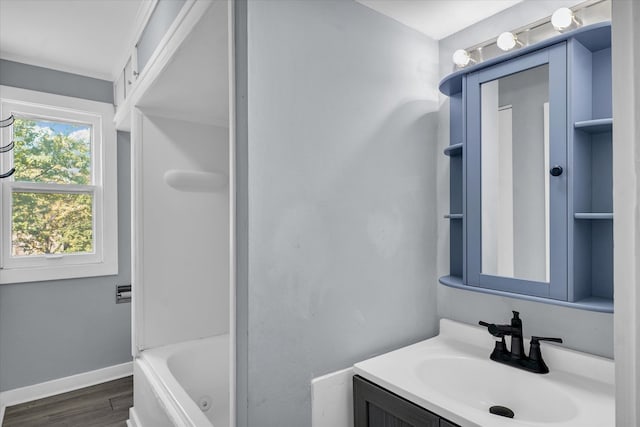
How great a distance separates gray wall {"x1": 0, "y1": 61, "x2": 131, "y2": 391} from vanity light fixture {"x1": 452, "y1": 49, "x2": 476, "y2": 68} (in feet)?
8.98

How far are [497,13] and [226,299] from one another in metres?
2.34

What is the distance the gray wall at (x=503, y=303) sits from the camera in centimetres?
131

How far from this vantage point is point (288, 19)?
1.25 m

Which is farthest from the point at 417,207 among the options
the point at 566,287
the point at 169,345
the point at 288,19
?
the point at 169,345

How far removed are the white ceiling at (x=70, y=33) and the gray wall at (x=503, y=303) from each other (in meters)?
1.69

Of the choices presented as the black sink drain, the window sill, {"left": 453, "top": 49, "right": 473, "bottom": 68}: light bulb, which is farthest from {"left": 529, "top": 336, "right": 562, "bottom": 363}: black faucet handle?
the window sill

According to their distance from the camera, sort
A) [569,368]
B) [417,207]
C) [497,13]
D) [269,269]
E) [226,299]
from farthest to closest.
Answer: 1. [226,299]
2. [417,207]
3. [497,13]
4. [569,368]
5. [269,269]

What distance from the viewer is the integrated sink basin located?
3.55 feet

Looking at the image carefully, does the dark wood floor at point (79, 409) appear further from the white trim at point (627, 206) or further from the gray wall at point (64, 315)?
the white trim at point (627, 206)

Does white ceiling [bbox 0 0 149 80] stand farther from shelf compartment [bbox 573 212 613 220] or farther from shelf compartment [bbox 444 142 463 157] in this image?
shelf compartment [bbox 573 212 613 220]

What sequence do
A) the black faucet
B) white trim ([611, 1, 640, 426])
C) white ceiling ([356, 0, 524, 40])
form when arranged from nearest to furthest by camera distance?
white trim ([611, 1, 640, 426]) < the black faucet < white ceiling ([356, 0, 524, 40])

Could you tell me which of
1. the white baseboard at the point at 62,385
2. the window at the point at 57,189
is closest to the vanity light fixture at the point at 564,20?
the window at the point at 57,189

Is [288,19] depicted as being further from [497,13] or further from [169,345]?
[169,345]

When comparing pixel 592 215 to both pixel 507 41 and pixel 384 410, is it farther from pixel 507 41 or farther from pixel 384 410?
pixel 384 410
